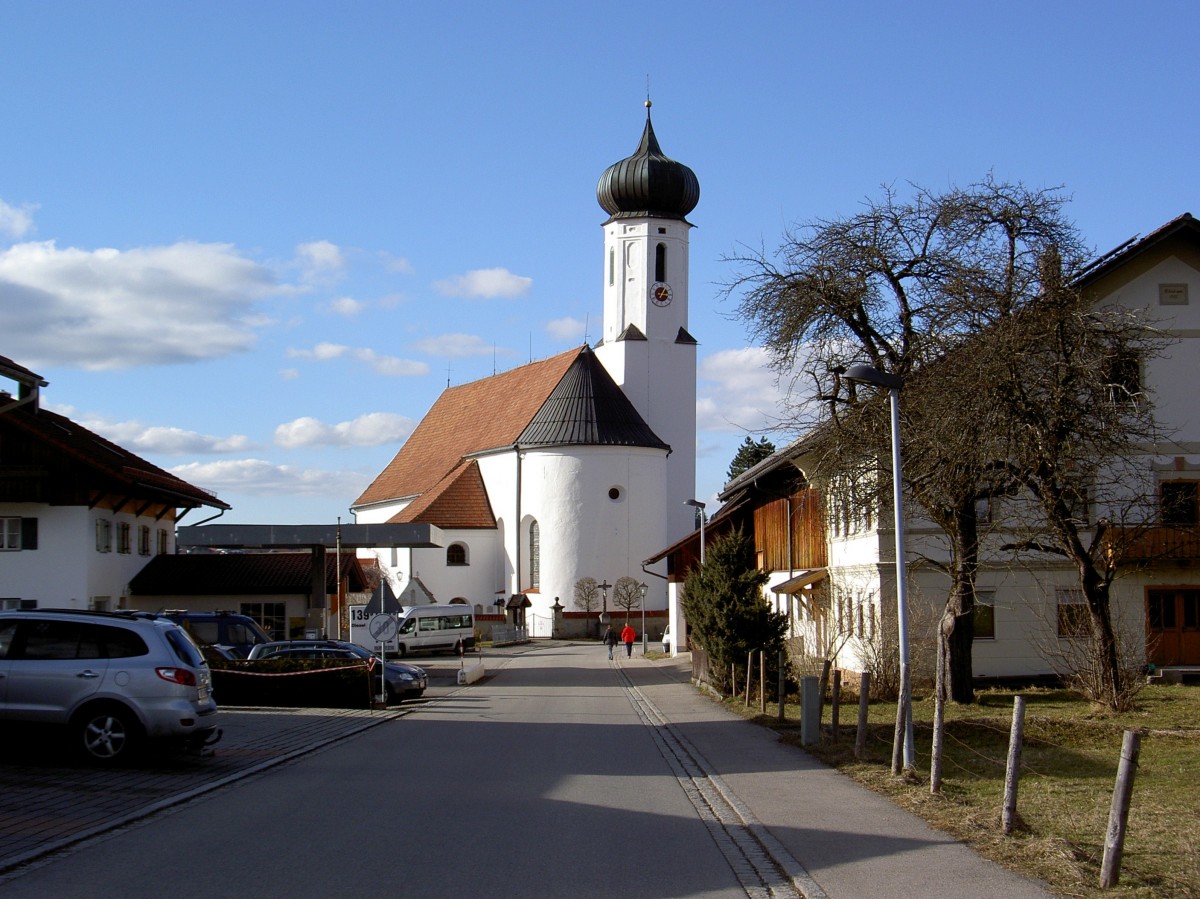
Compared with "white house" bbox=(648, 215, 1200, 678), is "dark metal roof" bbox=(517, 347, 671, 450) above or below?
above

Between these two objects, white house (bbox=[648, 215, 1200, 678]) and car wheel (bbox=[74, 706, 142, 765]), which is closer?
car wheel (bbox=[74, 706, 142, 765])

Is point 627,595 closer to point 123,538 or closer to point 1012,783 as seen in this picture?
point 123,538

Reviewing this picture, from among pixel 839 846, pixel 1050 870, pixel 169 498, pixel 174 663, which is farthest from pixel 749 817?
pixel 169 498

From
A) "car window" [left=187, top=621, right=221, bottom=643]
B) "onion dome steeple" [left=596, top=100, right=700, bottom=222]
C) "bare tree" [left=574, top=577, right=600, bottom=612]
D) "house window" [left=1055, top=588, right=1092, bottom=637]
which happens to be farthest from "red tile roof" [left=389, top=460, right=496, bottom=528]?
"house window" [left=1055, top=588, right=1092, bottom=637]

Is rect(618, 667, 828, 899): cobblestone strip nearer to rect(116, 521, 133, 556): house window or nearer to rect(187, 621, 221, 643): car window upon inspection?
rect(187, 621, 221, 643): car window

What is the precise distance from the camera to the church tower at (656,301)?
7488 cm

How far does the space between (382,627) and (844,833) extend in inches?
628

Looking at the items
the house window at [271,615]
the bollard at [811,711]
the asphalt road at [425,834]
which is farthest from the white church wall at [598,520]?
the bollard at [811,711]

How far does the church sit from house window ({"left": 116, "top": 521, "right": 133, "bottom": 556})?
31911 mm

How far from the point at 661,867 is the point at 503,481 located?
215ft

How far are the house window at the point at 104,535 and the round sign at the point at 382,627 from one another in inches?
521

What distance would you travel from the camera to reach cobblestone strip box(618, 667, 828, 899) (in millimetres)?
Answer: 8617

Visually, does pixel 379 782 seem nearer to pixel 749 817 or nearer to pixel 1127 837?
pixel 749 817

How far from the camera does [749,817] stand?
11719 millimetres
